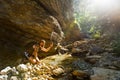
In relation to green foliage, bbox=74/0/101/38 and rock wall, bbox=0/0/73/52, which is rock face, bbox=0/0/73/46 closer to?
rock wall, bbox=0/0/73/52

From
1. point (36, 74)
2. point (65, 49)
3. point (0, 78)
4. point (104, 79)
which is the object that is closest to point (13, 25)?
point (65, 49)

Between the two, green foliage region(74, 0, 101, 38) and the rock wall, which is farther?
green foliage region(74, 0, 101, 38)

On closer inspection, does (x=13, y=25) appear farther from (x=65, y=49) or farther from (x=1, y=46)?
(x=65, y=49)

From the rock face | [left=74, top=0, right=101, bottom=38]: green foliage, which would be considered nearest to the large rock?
the rock face

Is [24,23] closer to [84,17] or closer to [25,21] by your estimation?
[25,21]

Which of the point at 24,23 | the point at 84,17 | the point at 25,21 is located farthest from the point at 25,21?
the point at 84,17

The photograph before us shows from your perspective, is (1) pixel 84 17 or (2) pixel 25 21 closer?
(2) pixel 25 21

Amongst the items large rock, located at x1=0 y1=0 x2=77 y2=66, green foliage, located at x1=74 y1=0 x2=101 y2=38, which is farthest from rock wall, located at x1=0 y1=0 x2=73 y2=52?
green foliage, located at x1=74 y1=0 x2=101 y2=38

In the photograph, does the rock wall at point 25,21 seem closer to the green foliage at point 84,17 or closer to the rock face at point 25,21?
the rock face at point 25,21

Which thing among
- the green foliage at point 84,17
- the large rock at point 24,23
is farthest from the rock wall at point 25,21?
the green foliage at point 84,17

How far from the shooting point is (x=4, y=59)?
14.7 meters

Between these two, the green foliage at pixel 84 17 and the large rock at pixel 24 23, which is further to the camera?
the green foliage at pixel 84 17

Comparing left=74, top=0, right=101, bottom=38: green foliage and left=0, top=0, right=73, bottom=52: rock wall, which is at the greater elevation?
left=74, top=0, right=101, bottom=38: green foliage

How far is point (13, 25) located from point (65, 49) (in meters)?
4.80
